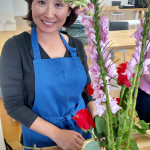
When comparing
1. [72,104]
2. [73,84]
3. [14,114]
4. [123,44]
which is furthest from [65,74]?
[123,44]

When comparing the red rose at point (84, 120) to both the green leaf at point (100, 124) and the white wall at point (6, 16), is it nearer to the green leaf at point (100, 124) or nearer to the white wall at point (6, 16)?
the green leaf at point (100, 124)

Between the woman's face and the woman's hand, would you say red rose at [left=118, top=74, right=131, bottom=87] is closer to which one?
the woman's hand

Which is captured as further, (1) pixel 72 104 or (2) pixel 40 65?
(1) pixel 72 104

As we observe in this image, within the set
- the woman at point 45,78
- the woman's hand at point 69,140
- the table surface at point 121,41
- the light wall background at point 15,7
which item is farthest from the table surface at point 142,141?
the light wall background at point 15,7

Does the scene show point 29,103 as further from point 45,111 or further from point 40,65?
point 40,65

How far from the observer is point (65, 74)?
1020 mm

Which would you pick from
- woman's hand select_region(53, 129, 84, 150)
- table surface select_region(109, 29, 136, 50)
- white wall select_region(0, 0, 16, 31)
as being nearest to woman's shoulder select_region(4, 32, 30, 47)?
woman's hand select_region(53, 129, 84, 150)

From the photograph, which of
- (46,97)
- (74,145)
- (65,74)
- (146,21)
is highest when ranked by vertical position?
(146,21)

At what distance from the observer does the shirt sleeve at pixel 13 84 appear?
3.02ft

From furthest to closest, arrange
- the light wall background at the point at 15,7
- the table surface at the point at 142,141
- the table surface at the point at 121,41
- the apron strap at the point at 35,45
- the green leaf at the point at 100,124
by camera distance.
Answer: the light wall background at the point at 15,7
the table surface at the point at 121,41
the apron strap at the point at 35,45
the table surface at the point at 142,141
the green leaf at the point at 100,124

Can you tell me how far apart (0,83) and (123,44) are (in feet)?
5.26

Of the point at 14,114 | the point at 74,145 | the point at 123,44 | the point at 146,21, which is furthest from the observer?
the point at 123,44

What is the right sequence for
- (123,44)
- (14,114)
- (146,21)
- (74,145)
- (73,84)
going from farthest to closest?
(123,44)
(73,84)
(14,114)
(74,145)
(146,21)

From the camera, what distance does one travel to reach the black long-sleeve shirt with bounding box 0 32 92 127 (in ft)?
3.03
